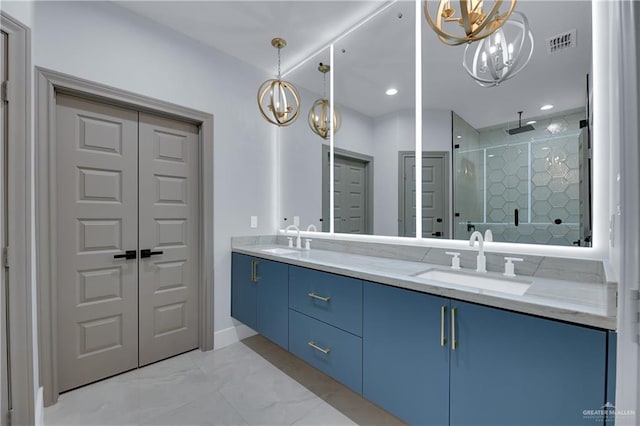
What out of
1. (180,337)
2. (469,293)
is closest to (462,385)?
(469,293)

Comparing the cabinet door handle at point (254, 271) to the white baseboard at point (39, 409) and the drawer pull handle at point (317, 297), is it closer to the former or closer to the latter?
the drawer pull handle at point (317, 297)

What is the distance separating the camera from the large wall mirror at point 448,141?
1.37 m

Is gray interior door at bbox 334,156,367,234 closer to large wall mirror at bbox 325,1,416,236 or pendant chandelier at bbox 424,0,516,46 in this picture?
large wall mirror at bbox 325,1,416,236

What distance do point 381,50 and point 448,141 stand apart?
0.95 meters

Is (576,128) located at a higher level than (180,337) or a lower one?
higher

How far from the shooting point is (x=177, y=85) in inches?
93.0

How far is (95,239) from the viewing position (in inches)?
80.0

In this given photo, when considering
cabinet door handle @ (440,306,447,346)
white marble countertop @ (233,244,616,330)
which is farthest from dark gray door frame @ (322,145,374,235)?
cabinet door handle @ (440,306,447,346)

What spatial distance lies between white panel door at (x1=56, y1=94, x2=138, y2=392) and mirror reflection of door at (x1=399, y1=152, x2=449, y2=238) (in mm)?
2082

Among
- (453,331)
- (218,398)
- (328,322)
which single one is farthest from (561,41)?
(218,398)

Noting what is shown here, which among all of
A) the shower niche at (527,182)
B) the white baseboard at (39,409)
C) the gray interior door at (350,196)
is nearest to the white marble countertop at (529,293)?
the shower niche at (527,182)

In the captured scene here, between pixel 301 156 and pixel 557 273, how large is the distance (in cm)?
222

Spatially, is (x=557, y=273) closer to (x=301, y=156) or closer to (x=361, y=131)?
(x=361, y=131)

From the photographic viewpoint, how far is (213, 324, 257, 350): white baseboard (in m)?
2.59
